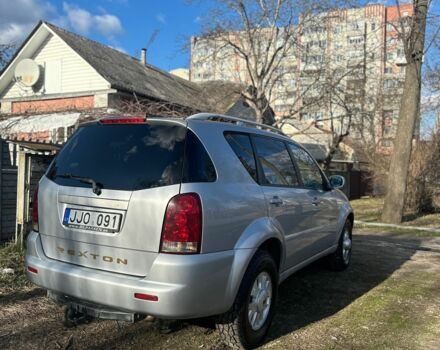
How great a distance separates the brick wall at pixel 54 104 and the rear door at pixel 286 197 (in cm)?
1502

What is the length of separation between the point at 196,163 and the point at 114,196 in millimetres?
627

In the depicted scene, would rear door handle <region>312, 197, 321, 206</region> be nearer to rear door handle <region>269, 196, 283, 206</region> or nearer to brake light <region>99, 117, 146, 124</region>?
rear door handle <region>269, 196, 283, 206</region>

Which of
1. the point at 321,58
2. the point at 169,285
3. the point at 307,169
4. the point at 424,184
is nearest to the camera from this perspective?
the point at 169,285

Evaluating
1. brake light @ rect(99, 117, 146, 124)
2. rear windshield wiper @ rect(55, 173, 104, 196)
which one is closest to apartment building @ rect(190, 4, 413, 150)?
brake light @ rect(99, 117, 146, 124)

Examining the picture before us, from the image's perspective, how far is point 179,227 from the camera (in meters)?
3.06

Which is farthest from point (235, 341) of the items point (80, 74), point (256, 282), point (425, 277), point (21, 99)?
point (21, 99)

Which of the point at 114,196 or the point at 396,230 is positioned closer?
the point at 114,196

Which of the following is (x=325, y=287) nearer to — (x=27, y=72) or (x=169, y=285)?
(x=169, y=285)

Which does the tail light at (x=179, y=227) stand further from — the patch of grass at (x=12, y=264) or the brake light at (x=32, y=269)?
the patch of grass at (x=12, y=264)

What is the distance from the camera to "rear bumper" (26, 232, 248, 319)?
303 centimetres

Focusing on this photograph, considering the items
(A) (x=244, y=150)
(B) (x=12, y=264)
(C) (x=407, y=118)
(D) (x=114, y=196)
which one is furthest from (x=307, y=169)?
(C) (x=407, y=118)

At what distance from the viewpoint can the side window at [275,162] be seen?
4.19 metres

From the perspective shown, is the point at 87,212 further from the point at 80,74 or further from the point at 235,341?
the point at 80,74

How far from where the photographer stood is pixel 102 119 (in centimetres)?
379
